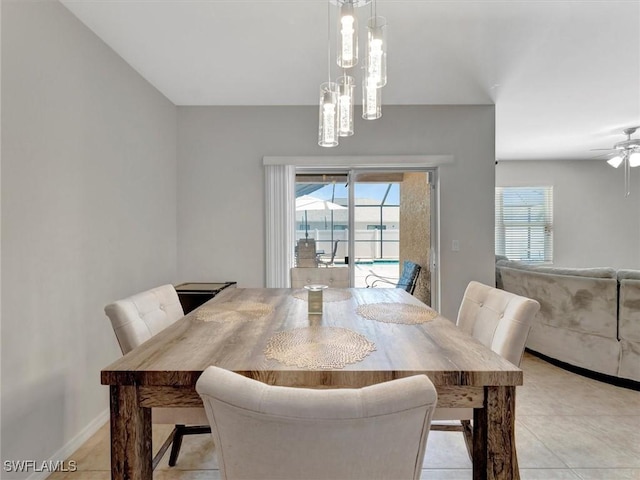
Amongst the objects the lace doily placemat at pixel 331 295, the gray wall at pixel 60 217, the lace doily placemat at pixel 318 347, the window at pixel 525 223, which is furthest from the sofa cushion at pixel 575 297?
the gray wall at pixel 60 217

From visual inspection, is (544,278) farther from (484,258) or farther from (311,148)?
(311,148)

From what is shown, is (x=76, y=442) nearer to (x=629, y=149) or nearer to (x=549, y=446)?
(x=549, y=446)

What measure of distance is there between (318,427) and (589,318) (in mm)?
3203

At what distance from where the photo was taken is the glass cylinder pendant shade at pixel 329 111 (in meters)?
1.77

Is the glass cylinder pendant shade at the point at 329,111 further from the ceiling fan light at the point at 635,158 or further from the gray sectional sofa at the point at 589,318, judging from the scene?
the ceiling fan light at the point at 635,158

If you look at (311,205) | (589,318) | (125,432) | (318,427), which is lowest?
(589,318)

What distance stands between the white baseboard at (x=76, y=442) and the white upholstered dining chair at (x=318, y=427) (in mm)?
1663

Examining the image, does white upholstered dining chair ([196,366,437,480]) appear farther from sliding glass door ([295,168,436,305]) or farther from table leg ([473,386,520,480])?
sliding glass door ([295,168,436,305])

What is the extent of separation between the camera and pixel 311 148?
11.8ft

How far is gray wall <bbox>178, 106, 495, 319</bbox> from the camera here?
3549 mm

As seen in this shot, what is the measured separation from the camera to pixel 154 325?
1.64m

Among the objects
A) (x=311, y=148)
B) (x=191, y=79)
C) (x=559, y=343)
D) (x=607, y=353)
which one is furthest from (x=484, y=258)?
(x=191, y=79)

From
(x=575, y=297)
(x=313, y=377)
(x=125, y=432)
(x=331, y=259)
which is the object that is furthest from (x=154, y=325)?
(x=575, y=297)

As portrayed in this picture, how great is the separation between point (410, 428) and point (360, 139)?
10.5 feet
